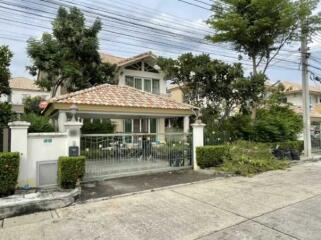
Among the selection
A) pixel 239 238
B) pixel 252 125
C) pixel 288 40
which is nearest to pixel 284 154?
pixel 252 125

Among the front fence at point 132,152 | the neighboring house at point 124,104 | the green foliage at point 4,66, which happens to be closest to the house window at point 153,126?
the neighboring house at point 124,104

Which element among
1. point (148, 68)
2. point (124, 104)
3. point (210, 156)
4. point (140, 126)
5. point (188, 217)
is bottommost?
point (188, 217)

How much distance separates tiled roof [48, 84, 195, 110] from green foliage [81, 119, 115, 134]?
4248 millimetres

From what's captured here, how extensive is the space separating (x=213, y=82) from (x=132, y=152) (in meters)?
8.15

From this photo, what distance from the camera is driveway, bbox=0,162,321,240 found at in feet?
16.1

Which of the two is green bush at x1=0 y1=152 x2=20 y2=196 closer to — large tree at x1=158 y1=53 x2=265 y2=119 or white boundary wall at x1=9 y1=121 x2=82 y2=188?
white boundary wall at x1=9 y1=121 x2=82 y2=188

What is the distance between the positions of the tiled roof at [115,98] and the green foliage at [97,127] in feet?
13.9

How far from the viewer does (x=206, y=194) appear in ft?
25.1

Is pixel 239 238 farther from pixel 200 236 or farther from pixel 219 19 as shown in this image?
pixel 219 19

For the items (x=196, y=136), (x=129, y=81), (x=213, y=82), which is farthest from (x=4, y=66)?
(x=129, y=81)

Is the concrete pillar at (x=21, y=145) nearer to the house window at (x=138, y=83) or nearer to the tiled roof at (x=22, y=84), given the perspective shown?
the house window at (x=138, y=83)

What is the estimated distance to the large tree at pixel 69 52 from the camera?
1656 cm

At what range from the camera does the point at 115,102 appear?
466 inches

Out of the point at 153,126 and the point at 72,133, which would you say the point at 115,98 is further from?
the point at 153,126
